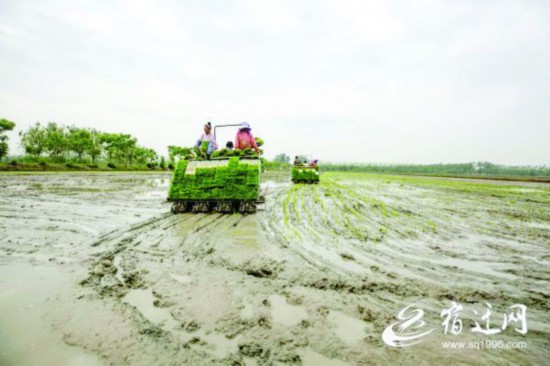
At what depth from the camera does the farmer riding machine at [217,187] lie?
748 cm

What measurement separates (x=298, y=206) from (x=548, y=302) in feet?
19.8

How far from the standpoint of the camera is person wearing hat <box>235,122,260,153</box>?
8992 mm

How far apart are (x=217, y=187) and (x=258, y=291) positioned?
Result: 16.6 ft

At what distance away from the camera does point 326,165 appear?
77.4 m

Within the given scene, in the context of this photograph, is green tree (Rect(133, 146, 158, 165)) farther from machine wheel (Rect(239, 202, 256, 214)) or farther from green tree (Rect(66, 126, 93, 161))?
machine wheel (Rect(239, 202, 256, 214))

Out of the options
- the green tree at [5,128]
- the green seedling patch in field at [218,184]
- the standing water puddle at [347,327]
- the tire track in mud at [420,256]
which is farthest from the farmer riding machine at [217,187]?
the green tree at [5,128]

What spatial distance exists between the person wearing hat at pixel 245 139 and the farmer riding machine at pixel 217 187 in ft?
4.47

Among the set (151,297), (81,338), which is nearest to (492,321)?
(151,297)

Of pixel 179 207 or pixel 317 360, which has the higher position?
pixel 179 207

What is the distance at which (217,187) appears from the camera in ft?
24.8

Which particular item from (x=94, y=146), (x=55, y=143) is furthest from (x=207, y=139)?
(x=94, y=146)

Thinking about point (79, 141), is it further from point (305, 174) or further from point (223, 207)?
point (223, 207)

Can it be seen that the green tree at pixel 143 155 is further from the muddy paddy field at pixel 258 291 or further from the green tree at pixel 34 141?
the muddy paddy field at pixel 258 291

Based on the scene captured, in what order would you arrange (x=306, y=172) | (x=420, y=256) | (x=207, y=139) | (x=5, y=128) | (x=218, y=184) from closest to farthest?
1. (x=420, y=256)
2. (x=218, y=184)
3. (x=207, y=139)
4. (x=306, y=172)
5. (x=5, y=128)
